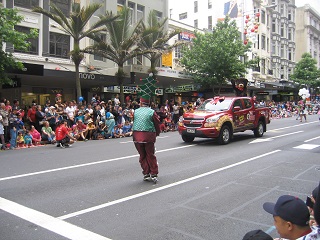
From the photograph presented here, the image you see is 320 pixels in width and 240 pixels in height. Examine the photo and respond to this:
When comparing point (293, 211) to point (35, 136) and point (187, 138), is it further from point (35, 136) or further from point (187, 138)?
point (35, 136)

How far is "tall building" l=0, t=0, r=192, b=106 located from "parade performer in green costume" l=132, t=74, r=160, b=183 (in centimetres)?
1298

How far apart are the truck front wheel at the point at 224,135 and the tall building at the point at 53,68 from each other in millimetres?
11044

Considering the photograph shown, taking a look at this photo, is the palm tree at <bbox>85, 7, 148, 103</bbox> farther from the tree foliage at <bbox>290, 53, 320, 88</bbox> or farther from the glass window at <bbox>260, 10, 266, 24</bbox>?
the tree foliage at <bbox>290, 53, 320, 88</bbox>

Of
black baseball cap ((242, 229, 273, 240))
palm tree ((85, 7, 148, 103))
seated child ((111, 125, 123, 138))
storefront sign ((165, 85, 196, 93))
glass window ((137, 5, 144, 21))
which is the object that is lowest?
seated child ((111, 125, 123, 138))

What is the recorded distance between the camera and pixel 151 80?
741cm

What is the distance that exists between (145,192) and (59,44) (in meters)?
20.2

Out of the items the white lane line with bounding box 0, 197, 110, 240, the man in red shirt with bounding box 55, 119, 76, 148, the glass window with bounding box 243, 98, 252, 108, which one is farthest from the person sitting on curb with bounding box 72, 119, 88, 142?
the white lane line with bounding box 0, 197, 110, 240

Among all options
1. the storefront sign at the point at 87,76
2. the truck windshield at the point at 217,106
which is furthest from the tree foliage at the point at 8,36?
the truck windshield at the point at 217,106

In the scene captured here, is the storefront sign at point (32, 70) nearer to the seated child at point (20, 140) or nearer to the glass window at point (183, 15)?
the seated child at point (20, 140)

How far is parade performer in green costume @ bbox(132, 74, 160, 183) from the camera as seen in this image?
7.20 m

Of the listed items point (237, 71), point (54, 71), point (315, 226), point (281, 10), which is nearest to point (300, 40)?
point (281, 10)

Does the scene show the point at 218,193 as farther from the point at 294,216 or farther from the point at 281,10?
the point at 281,10

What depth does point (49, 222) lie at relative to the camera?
4820 millimetres

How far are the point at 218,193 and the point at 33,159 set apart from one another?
249 inches
